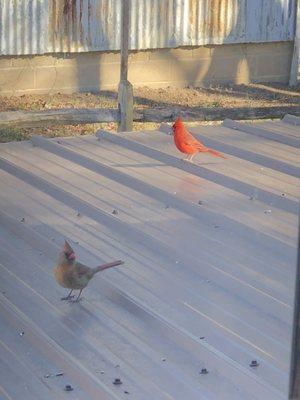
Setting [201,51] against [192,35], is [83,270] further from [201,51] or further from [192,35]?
[201,51]

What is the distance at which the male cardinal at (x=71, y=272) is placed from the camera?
464cm

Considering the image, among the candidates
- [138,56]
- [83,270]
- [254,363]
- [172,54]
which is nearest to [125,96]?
[83,270]

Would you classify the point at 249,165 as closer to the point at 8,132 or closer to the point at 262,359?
the point at 262,359

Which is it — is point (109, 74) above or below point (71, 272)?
below

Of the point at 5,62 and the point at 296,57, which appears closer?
the point at 5,62

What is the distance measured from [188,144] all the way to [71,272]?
2.80 metres

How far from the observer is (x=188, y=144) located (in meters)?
7.31

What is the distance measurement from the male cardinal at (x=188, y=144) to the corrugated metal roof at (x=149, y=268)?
0.33ft

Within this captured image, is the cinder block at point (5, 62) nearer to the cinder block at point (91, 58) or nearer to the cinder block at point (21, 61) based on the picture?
the cinder block at point (21, 61)

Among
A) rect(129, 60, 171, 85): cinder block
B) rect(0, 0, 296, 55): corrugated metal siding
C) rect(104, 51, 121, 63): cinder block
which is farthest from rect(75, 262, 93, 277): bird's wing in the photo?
rect(129, 60, 171, 85): cinder block

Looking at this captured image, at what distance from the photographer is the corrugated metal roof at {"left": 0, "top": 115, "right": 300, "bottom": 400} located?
3.97m

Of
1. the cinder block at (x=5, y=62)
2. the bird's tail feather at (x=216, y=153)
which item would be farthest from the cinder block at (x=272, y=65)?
the bird's tail feather at (x=216, y=153)

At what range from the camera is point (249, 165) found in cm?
735

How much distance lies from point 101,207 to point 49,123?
3.11m
